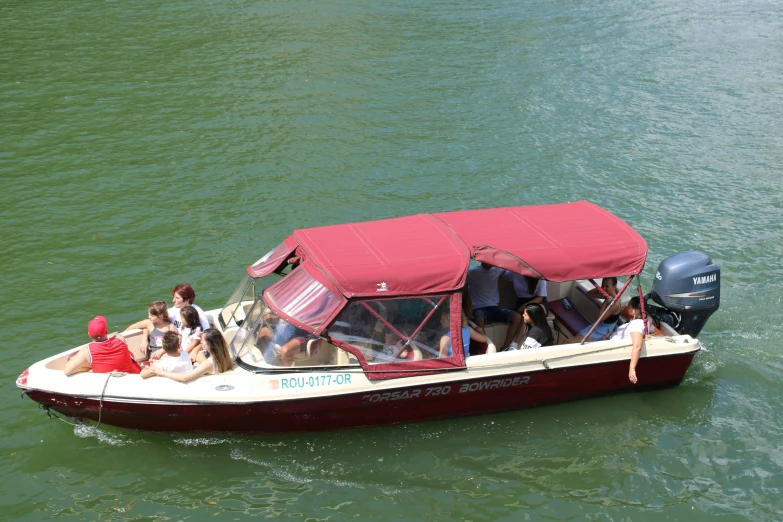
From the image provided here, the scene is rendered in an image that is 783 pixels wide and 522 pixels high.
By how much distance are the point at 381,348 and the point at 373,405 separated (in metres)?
0.77

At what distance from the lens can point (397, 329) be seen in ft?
33.8

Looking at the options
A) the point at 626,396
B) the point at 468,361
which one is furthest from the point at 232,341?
the point at 626,396

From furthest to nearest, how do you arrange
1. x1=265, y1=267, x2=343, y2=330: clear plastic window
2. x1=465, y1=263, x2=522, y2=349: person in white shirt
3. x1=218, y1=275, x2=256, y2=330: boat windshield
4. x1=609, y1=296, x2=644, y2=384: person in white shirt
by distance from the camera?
1. x1=465, y1=263, x2=522, y2=349: person in white shirt
2. x1=218, y1=275, x2=256, y2=330: boat windshield
3. x1=609, y1=296, x2=644, y2=384: person in white shirt
4. x1=265, y1=267, x2=343, y2=330: clear plastic window

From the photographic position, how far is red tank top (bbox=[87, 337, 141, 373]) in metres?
10.3

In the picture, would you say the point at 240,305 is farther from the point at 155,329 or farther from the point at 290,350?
the point at 290,350

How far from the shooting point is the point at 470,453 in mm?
10641

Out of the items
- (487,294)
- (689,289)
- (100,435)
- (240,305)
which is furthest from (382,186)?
(100,435)

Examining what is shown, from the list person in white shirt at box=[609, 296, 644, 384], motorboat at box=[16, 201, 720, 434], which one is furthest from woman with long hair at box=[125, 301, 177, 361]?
person in white shirt at box=[609, 296, 644, 384]

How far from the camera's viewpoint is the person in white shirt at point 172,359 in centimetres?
1038

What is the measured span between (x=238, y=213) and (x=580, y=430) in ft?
28.6

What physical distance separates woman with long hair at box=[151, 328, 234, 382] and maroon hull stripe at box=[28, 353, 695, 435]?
0.38 m

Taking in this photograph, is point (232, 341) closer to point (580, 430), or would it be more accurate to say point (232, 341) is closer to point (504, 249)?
point (504, 249)

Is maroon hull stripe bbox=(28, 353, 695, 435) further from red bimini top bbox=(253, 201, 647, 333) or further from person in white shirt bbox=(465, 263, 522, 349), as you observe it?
red bimini top bbox=(253, 201, 647, 333)

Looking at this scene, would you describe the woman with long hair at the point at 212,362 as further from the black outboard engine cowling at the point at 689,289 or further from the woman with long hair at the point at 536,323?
the black outboard engine cowling at the point at 689,289
